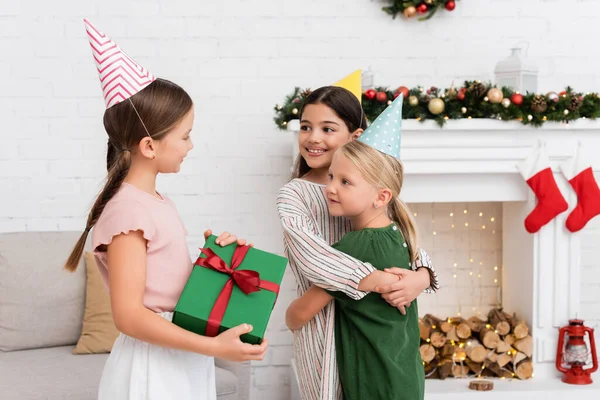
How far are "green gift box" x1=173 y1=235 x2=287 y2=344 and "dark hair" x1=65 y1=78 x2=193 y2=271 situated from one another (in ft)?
0.81

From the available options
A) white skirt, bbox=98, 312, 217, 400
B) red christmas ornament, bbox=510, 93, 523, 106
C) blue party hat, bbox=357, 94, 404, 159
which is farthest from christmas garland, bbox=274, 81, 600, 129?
white skirt, bbox=98, 312, 217, 400

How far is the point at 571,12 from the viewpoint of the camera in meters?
3.41

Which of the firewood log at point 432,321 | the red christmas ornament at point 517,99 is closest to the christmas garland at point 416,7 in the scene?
the red christmas ornament at point 517,99

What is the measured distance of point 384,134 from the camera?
68.3 inches

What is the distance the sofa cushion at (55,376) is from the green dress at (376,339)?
107 cm

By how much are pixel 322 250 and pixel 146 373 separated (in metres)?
0.48

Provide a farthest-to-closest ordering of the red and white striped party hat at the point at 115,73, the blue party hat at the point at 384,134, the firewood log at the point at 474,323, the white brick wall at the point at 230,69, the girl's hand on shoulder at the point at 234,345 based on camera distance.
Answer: the white brick wall at the point at 230,69 → the firewood log at the point at 474,323 → the blue party hat at the point at 384,134 → the red and white striped party hat at the point at 115,73 → the girl's hand on shoulder at the point at 234,345

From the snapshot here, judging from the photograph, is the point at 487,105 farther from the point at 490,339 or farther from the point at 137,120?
the point at 137,120

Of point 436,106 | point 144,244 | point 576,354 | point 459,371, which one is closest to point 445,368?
point 459,371

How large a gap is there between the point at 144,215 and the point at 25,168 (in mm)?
2089

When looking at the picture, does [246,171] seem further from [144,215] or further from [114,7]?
[144,215]

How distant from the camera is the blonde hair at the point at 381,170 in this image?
5.53 feet

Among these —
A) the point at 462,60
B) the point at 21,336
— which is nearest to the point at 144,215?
the point at 21,336

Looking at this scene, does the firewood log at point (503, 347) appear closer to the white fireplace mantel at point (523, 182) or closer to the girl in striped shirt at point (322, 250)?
the white fireplace mantel at point (523, 182)
